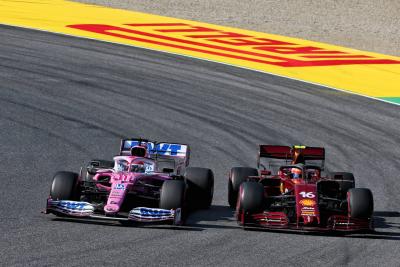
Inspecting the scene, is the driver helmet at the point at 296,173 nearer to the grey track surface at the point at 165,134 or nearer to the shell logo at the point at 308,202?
the grey track surface at the point at 165,134

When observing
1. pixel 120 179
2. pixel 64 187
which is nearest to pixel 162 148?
pixel 120 179

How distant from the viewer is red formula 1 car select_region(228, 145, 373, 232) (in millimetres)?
14672

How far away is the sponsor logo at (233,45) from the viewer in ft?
103

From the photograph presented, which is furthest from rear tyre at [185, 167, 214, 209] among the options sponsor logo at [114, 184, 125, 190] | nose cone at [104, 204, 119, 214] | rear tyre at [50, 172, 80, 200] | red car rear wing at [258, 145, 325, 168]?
rear tyre at [50, 172, 80, 200]

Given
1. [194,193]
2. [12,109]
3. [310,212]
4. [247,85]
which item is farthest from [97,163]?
[247,85]

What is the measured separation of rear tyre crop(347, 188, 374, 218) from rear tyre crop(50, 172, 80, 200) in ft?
13.4

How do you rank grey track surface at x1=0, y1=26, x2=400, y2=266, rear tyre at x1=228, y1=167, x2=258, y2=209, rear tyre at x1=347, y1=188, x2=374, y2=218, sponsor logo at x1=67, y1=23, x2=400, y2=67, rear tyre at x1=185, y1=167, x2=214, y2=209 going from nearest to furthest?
1. grey track surface at x1=0, y1=26, x2=400, y2=266
2. rear tyre at x1=347, y1=188, x2=374, y2=218
3. rear tyre at x1=185, y1=167, x2=214, y2=209
4. rear tyre at x1=228, y1=167, x2=258, y2=209
5. sponsor logo at x1=67, y1=23, x2=400, y2=67

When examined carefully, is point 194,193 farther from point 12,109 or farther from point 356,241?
point 12,109

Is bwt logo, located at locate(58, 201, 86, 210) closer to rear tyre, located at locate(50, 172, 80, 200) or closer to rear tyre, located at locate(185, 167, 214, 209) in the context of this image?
rear tyre, located at locate(50, 172, 80, 200)

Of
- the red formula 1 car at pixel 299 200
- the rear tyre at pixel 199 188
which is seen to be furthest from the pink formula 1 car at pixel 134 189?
the red formula 1 car at pixel 299 200

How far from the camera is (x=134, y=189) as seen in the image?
15430mm

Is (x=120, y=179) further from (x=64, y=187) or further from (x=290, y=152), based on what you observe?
(x=290, y=152)

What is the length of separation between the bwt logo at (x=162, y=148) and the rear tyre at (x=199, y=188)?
2.08 feet

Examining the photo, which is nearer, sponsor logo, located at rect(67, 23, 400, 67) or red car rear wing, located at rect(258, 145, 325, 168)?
red car rear wing, located at rect(258, 145, 325, 168)
